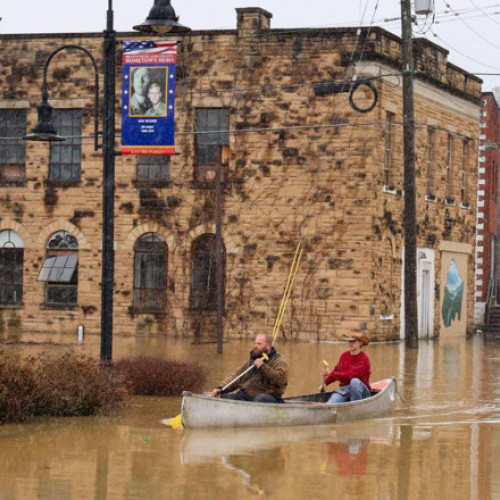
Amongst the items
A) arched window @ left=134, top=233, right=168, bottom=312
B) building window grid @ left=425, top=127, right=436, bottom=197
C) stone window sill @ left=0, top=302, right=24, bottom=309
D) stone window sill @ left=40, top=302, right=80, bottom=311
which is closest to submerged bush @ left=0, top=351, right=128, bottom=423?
arched window @ left=134, top=233, right=168, bottom=312

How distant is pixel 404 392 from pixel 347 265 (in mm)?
14538

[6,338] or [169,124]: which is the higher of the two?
[169,124]

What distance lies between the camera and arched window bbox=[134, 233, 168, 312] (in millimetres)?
42062

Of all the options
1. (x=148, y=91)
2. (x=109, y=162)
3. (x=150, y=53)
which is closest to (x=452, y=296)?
(x=148, y=91)

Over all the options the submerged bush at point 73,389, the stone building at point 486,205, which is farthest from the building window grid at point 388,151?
the submerged bush at point 73,389

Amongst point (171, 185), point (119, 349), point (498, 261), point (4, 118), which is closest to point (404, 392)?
point (119, 349)

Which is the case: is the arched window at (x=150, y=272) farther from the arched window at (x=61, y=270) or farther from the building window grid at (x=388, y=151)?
the building window grid at (x=388, y=151)

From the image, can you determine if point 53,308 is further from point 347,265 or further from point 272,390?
point 272,390

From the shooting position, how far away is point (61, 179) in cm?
4303

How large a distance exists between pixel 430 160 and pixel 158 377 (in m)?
24.1

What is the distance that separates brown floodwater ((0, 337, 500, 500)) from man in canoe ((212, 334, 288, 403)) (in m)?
0.66

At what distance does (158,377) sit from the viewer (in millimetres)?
23281

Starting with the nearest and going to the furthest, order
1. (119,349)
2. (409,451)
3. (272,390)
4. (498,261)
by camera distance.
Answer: (409,451) < (272,390) < (119,349) < (498,261)

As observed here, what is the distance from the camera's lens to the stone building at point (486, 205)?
56.7 metres
